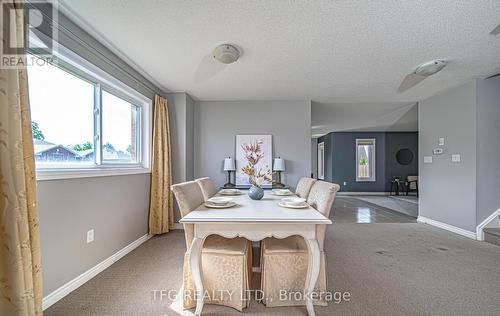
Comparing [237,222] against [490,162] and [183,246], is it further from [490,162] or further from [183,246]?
[490,162]

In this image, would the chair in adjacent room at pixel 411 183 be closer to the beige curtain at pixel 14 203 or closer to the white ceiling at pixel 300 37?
the white ceiling at pixel 300 37

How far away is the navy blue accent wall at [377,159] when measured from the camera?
8.55 meters

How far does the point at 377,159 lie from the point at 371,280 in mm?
7493

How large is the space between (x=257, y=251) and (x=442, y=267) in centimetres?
200

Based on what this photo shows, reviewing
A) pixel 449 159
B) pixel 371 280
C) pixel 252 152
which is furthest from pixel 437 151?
pixel 252 152

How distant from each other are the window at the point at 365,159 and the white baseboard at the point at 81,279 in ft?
26.6

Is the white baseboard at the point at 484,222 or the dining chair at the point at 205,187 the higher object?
the dining chair at the point at 205,187

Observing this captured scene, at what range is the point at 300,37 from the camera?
2.22m

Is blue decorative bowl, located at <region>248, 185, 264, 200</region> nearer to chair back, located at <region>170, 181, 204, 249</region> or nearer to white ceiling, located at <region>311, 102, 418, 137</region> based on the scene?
chair back, located at <region>170, 181, 204, 249</region>

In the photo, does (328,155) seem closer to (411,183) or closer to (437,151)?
(411,183)

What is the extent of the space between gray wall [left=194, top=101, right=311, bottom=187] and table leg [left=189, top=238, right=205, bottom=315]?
2.82 meters

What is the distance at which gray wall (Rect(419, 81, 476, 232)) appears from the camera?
3449 mm

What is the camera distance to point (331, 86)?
3648mm

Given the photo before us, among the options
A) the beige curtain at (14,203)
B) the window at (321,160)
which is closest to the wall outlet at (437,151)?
the beige curtain at (14,203)
